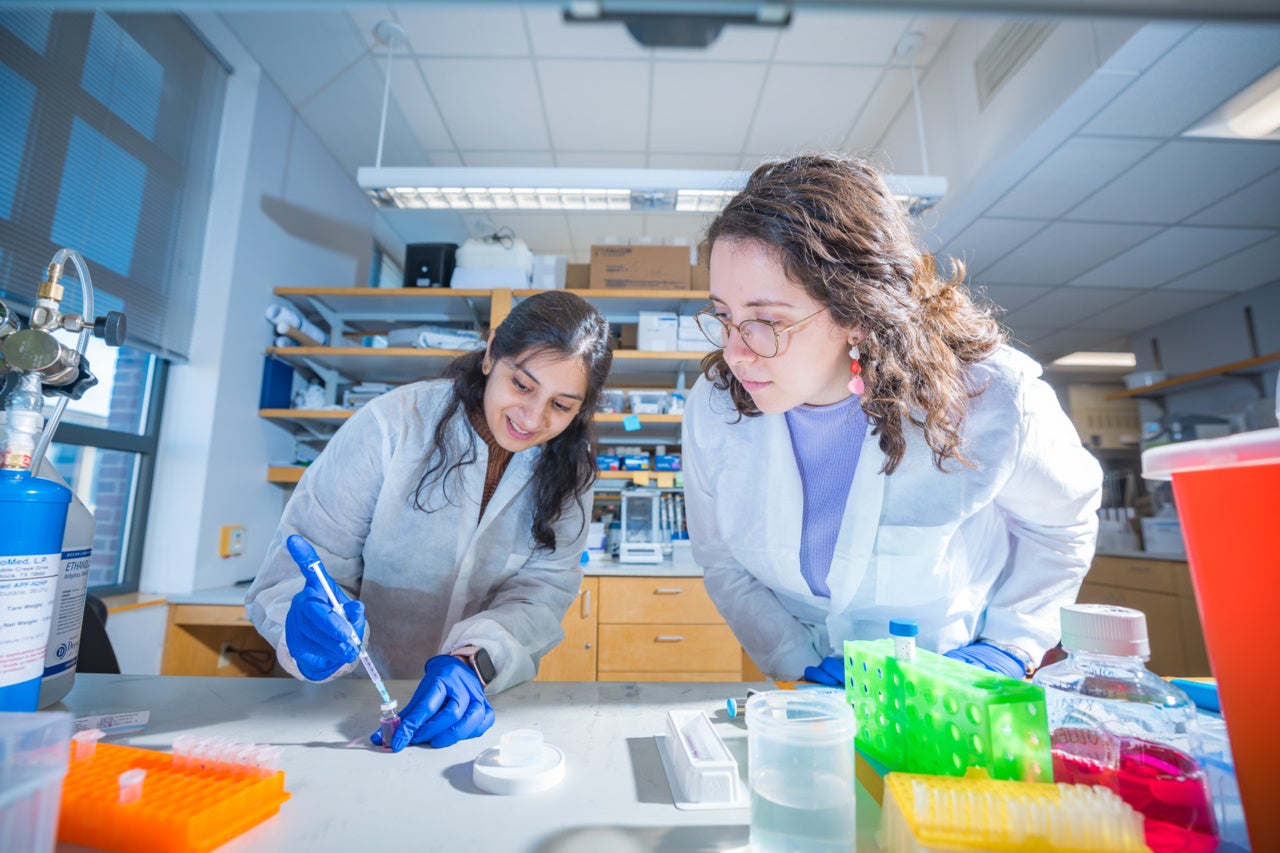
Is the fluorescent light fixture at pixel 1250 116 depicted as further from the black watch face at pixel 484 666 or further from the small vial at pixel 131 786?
the small vial at pixel 131 786

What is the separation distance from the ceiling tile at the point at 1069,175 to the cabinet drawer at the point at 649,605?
2135 mm

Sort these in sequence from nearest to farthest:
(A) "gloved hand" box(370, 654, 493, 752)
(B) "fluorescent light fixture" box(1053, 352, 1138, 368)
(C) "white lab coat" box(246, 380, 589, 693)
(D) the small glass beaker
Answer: (D) the small glass beaker → (A) "gloved hand" box(370, 654, 493, 752) → (C) "white lab coat" box(246, 380, 589, 693) → (B) "fluorescent light fixture" box(1053, 352, 1138, 368)

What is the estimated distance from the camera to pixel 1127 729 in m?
0.57

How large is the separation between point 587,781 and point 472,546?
69 cm

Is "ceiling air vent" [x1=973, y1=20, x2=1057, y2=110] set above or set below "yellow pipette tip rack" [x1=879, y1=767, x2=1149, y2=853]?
above

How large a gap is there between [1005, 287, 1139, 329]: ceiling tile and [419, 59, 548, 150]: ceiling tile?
10.6 ft

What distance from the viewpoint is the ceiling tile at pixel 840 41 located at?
2246mm

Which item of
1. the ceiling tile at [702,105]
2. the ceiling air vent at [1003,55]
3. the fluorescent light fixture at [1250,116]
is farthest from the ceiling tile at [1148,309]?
the ceiling tile at [702,105]

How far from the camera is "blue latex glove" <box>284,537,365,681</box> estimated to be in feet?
2.59

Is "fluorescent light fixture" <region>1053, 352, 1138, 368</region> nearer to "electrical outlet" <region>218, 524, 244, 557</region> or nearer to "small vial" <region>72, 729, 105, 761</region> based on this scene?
"electrical outlet" <region>218, 524, 244, 557</region>

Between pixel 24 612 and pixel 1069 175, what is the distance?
3172 mm

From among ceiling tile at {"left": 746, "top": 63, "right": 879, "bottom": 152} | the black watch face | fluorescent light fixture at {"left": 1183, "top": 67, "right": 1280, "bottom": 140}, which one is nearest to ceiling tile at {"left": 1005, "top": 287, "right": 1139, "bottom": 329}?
fluorescent light fixture at {"left": 1183, "top": 67, "right": 1280, "bottom": 140}

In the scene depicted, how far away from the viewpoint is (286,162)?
2.66m

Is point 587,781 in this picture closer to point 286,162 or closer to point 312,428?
point 312,428
